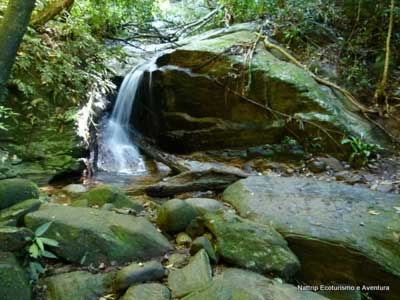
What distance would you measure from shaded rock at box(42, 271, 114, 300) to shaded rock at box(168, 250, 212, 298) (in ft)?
1.36

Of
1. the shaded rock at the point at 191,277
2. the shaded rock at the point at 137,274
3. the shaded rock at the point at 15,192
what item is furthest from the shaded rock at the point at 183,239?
the shaded rock at the point at 15,192

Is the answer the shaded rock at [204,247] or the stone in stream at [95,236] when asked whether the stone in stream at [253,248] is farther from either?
the stone in stream at [95,236]

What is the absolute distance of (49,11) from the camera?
5141mm

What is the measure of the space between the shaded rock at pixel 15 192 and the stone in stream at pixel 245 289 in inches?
61.1

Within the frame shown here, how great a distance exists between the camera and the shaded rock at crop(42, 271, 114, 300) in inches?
82.0

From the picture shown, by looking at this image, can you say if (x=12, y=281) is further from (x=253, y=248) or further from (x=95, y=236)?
(x=253, y=248)

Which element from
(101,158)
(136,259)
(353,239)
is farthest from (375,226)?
(101,158)

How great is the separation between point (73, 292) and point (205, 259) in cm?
88

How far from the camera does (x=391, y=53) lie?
22.5 ft

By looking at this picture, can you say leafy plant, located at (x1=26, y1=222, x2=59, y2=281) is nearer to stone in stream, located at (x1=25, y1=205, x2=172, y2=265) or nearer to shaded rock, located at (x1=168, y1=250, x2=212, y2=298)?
stone in stream, located at (x1=25, y1=205, x2=172, y2=265)

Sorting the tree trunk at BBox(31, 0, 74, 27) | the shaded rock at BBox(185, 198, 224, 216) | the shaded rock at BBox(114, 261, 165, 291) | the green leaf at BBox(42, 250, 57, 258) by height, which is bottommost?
the shaded rock at BBox(114, 261, 165, 291)

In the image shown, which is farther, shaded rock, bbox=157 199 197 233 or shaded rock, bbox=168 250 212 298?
shaded rock, bbox=157 199 197 233

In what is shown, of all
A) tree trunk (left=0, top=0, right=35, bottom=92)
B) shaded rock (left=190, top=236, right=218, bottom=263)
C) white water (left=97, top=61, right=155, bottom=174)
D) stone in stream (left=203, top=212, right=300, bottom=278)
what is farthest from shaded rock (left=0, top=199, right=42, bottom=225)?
white water (left=97, top=61, right=155, bottom=174)

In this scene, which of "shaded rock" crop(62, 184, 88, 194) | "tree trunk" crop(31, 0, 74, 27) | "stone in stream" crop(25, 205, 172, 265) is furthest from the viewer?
"tree trunk" crop(31, 0, 74, 27)
